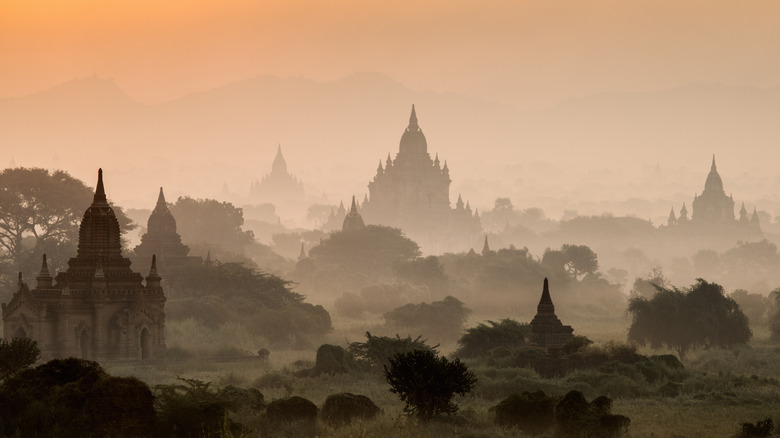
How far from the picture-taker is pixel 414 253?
136 metres

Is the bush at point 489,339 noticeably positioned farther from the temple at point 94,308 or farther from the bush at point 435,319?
the bush at point 435,319

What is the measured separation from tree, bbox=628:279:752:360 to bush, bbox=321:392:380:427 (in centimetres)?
3416

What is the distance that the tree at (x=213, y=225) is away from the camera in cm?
13462

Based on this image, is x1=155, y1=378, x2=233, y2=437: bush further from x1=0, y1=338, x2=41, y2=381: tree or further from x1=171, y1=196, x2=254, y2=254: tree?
x1=171, y1=196, x2=254, y2=254: tree

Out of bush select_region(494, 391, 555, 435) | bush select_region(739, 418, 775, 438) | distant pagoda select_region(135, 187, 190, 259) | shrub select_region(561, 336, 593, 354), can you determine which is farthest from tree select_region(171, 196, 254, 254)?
bush select_region(739, 418, 775, 438)

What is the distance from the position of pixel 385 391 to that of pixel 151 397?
55.0ft

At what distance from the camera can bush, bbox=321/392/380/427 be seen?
38412 millimetres

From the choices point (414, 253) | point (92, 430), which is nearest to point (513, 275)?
point (414, 253)

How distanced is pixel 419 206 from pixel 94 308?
137 m

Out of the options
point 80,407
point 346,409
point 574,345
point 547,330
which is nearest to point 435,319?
point 547,330

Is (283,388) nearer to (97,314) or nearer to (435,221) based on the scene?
(97,314)

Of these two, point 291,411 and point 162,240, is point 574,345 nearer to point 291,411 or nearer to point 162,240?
point 291,411

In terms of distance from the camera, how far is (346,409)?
1529 inches

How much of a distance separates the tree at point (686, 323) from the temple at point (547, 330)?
13205 millimetres
